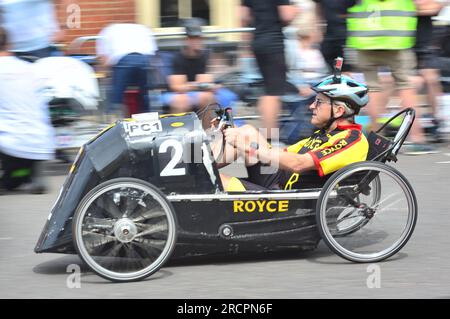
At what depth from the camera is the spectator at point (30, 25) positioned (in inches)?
362

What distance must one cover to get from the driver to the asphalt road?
506 mm

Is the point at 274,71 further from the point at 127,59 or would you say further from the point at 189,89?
the point at 127,59

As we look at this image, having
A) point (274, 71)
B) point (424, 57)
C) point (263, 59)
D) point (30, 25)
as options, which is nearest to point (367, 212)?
point (274, 71)

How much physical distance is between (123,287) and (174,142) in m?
0.93

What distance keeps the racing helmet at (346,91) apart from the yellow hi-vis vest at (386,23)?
3136mm

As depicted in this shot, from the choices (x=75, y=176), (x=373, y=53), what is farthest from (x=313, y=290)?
(x=373, y=53)

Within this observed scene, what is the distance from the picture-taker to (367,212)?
245 inches

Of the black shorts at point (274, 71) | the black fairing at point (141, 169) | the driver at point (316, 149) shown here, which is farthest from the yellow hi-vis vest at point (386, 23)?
the black fairing at point (141, 169)

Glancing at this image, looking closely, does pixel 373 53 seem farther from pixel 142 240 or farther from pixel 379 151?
pixel 142 240

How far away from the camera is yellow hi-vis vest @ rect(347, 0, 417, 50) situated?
9.30 metres

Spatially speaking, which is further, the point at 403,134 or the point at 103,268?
the point at 403,134

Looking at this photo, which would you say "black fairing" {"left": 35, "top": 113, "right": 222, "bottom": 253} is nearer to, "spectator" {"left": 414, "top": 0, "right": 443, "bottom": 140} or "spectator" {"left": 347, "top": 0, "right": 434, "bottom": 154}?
"spectator" {"left": 347, "top": 0, "right": 434, "bottom": 154}

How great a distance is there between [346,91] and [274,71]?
8.81ft
